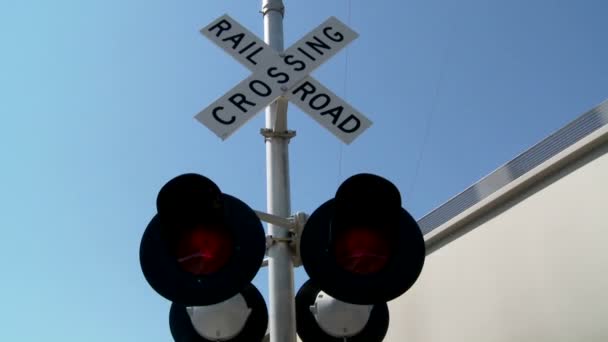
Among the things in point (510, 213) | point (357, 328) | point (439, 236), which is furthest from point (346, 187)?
point (439, 236)

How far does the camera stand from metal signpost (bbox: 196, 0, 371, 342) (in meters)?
2.54

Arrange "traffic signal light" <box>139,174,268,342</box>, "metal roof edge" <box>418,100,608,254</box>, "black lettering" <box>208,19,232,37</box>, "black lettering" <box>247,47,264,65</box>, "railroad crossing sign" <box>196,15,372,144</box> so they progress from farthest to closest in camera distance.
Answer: "metal roof edge" <box>418,100,608,254</box>, "black lettering" <box>208,19,232,37</box>, "black lettering" <box>247,47,264,65</box>, "railroad crossing sign" <box>196,15,372,144</box>, "traffic signal light" <box>139,174,268,342</box>

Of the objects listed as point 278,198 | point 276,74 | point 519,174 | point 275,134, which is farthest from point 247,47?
point 519,174

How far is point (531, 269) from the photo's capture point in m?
4.65

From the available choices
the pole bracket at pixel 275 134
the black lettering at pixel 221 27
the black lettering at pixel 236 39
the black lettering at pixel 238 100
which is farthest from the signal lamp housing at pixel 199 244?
the black lettering at pixel 221 27

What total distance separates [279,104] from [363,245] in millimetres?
1003

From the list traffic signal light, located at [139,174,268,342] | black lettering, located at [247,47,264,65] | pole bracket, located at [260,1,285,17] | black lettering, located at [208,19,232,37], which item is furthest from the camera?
pole bracket, located at [260,1,285,17]

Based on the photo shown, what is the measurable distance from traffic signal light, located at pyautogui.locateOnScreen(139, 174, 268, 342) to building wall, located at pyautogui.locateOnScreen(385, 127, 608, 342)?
2.93 meters

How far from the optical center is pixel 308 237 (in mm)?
2035

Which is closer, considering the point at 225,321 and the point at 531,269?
the point at 225,321

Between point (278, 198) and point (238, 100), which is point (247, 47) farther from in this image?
point (278, 198)

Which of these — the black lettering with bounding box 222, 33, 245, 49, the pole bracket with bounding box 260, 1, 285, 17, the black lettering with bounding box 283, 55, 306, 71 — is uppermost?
the pole bracket with bounding box 260, 1, 285, 17

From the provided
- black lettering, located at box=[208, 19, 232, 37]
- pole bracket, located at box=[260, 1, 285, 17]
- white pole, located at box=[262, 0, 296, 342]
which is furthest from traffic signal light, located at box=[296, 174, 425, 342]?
pole bracket, located at box=[260, 1, 285, 17]

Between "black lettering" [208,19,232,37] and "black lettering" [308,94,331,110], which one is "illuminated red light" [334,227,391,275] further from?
"black lettering" [208,19,232,37]
